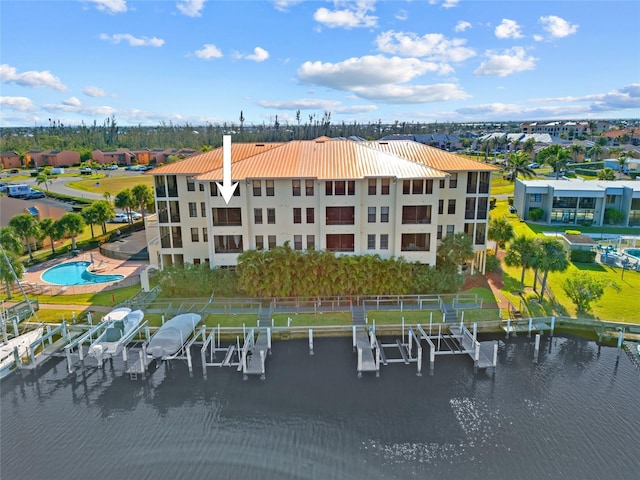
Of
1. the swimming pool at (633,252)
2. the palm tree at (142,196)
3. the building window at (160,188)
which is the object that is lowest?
the swimming pool at (633,252)

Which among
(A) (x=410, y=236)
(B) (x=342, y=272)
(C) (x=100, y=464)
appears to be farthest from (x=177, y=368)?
(A) (x=410, y=236)

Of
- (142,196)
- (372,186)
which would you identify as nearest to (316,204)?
(372,186)

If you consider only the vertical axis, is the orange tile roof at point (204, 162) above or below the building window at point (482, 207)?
above

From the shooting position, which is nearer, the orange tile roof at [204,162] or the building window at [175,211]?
the orange tile roof at [204,162]

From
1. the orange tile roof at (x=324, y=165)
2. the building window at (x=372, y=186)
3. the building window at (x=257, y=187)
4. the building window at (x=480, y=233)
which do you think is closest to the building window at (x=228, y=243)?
the building window at (x=257, y=187)

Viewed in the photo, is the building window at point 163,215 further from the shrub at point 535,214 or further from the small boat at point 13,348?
the shrub at point 535,214

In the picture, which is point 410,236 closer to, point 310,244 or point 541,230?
point 310,244
